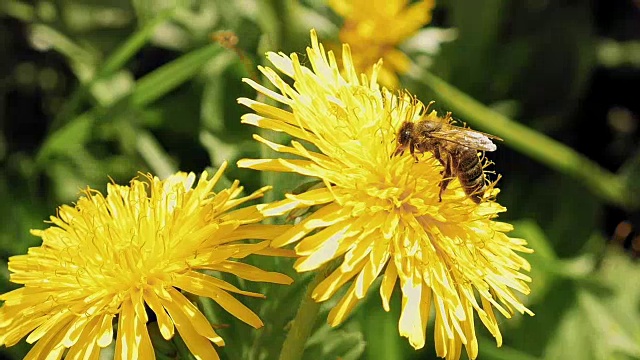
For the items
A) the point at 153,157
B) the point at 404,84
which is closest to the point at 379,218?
the point at 153,157

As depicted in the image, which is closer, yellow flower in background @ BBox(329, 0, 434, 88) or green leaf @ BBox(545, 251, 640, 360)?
green leaf @ BBox(545, 251, 640, 360)

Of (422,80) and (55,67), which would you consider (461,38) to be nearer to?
(422,80)

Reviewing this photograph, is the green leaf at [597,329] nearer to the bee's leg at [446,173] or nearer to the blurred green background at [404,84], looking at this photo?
the blurred green background at [404,84]

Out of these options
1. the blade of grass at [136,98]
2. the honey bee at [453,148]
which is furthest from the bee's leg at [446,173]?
the blade of grass at [136,98]

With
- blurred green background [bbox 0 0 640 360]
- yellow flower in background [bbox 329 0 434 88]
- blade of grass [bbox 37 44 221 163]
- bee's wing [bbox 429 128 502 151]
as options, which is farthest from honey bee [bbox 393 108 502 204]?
yellow flower in background [bbox 329 0 434 88]

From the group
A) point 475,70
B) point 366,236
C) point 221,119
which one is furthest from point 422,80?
point 366,236

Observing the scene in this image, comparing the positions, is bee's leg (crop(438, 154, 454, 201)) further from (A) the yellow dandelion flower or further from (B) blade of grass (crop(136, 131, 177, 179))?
(B) blade of grass (crop(136, 131, 177, 179))
